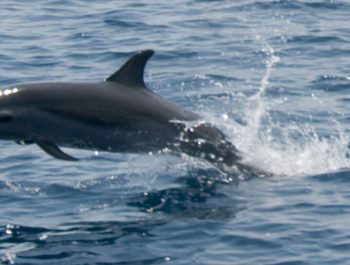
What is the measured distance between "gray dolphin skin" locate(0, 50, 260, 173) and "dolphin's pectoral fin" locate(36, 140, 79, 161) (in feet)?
0.03

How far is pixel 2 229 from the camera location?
13.0m

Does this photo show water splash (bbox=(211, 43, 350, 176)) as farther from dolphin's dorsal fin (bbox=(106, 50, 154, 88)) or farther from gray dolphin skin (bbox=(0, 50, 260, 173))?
dolphin's dorsal fin (bbox=(106, 50, 154, 88))

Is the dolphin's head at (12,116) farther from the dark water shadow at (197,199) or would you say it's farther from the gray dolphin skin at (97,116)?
the dark water shadow at (197,199)

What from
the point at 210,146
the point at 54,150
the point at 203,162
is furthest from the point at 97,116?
the point at 203,162

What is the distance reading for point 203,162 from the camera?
46.6ft

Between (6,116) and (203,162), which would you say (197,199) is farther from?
(6,116)

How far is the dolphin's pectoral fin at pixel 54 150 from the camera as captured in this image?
13.3 meters

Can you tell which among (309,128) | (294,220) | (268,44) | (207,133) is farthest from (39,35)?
(294,220)

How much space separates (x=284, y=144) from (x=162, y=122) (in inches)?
90.3

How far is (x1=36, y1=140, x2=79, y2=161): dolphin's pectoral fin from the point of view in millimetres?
13278

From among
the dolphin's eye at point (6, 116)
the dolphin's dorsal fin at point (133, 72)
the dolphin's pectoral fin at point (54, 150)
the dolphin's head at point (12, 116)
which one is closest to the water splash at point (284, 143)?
the dolphin's dorsal fin at point (133, 72)

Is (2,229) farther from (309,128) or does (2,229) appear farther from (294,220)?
(309,128)

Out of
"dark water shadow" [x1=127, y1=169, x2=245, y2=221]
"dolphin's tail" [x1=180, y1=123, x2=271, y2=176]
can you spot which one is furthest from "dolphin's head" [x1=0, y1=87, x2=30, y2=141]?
"dolphin's tail" [x1=180, y1=123, x2=271, y2=176]

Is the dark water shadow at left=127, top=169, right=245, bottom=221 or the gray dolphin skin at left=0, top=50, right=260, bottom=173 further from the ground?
the gray dolphin skin at left=0, top=50, right=260, bottom=173
